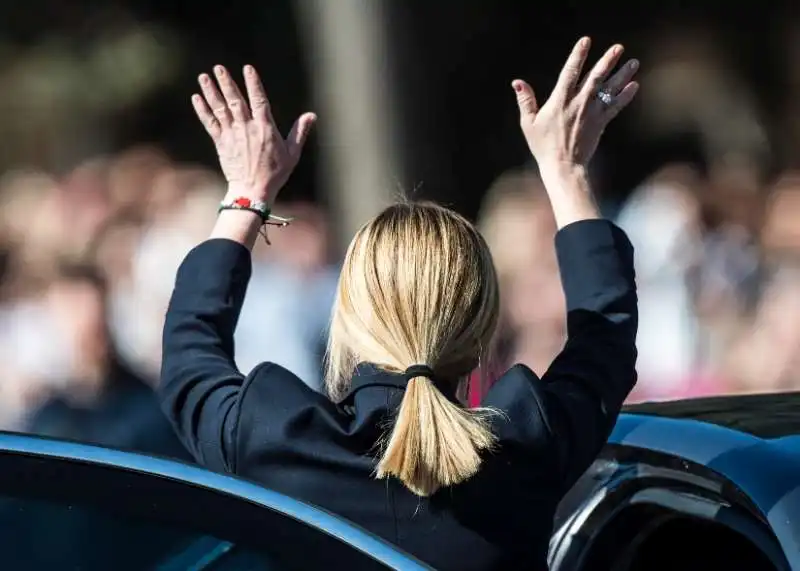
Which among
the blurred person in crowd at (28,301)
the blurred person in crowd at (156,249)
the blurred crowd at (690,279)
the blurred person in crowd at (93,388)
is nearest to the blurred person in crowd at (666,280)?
the blurred crowd at (690,279)

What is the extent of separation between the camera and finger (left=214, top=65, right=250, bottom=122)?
237 cm

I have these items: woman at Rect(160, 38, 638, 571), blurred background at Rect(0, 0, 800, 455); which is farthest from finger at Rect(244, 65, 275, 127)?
blurred background at Rect(0, 0, 800, 455)

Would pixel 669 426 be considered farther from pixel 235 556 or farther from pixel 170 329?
pixel 235 556

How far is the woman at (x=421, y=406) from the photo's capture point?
1.98 metres

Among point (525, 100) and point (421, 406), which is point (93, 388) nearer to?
point (525, 100)

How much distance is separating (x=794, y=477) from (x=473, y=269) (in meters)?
0.63

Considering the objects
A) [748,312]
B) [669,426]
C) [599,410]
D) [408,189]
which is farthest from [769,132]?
[599,410]

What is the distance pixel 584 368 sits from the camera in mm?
2100

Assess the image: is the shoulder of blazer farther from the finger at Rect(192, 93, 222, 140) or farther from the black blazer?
the finger at Rect(192, 93, 222, 140)

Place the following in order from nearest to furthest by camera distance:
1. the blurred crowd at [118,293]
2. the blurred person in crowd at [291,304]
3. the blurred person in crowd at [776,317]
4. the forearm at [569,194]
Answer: the forearm at [569,194], the blurred crowd at [118,293], the blurred person in crowd at [776,317], the blurred person in crowd at [291,304]

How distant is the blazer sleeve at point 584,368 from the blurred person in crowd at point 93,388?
9.00 ft

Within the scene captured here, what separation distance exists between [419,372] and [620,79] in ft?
2.27

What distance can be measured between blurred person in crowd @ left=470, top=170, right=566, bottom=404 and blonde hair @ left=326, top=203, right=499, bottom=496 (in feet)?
10.3

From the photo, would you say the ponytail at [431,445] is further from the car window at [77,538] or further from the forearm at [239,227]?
the forearm at [239,227]
